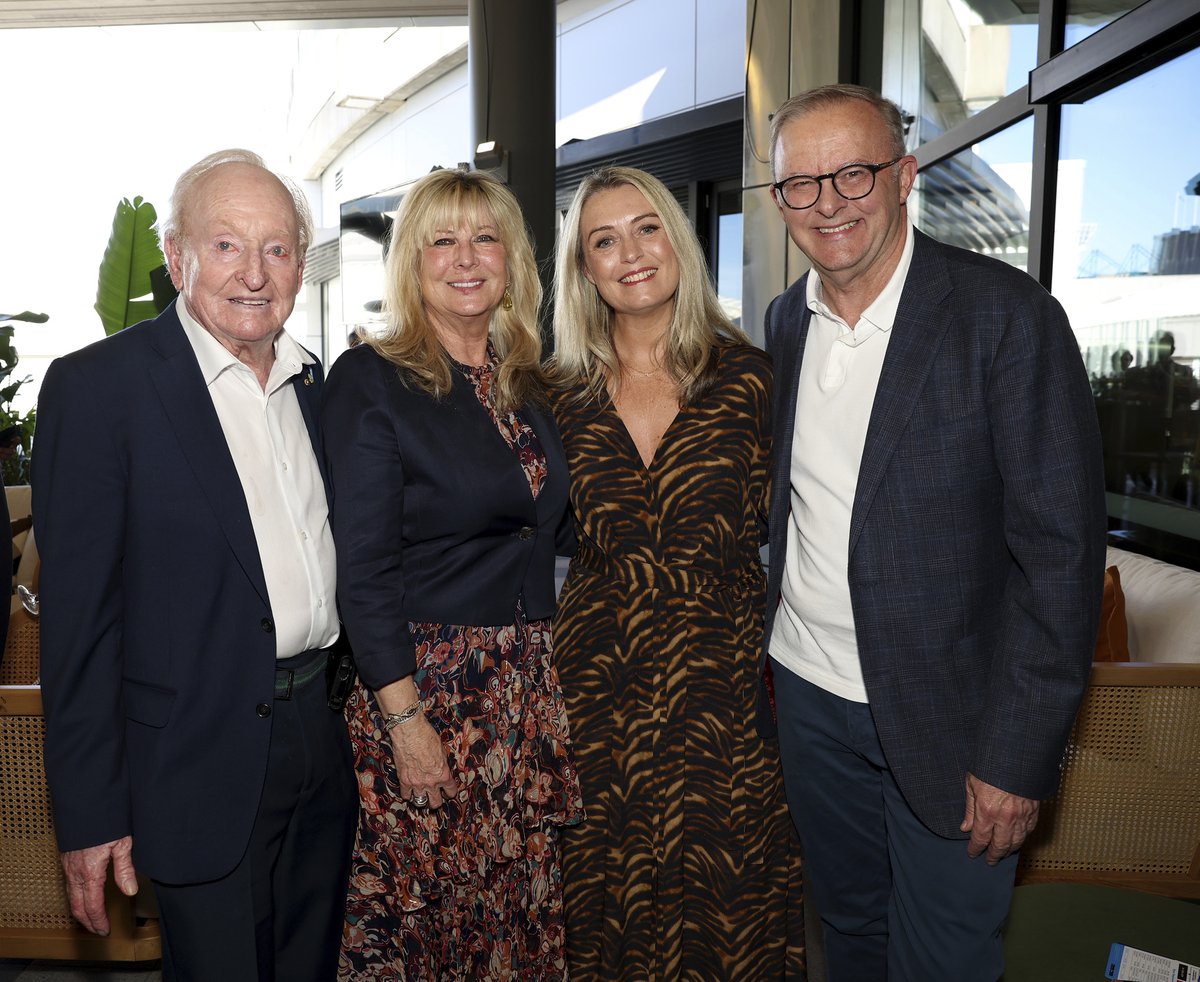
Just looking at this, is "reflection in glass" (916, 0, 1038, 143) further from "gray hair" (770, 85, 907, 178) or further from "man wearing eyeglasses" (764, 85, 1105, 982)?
"man wearing eyeglasses" (764, 85, 1105, 982)

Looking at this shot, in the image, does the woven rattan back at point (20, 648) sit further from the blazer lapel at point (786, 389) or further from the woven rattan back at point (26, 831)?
the blazer lapel at point (786, 389)

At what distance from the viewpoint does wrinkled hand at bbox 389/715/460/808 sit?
1.98 meters

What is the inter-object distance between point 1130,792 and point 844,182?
1.88m

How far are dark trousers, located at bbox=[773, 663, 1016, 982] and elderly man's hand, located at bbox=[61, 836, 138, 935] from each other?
1.31 m

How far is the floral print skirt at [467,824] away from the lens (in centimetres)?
205

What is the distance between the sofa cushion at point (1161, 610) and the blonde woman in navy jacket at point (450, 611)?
73.8 inches

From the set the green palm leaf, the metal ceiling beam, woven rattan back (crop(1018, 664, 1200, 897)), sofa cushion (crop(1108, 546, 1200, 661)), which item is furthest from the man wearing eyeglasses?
the metal ceiling beam

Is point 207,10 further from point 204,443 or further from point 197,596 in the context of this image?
point 197,596

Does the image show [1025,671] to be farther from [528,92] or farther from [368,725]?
[528,92]

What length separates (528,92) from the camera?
22.0 ft

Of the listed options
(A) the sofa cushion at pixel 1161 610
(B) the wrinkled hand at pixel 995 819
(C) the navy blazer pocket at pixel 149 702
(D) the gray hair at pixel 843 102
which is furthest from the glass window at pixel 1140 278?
(C) the navy blazer pocket at pixel 149 702

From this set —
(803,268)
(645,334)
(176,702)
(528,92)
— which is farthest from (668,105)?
(176,702)

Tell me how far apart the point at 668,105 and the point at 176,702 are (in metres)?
7.99

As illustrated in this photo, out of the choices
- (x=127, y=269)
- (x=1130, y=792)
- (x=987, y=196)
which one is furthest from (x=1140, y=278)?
(x=127, y=269)
